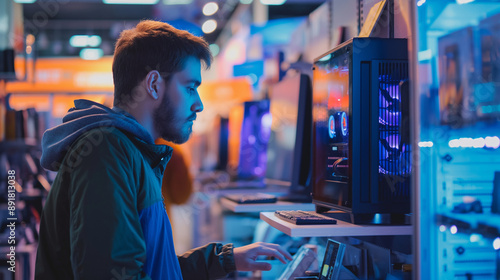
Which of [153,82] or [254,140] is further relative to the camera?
[254,140]

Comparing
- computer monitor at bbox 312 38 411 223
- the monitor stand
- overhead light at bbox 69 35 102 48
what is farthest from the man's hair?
overhead light at bbox 69 35 102 48

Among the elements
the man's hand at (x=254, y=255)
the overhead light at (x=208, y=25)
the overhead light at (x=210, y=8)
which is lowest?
the man's hand at (x=254, y=255)

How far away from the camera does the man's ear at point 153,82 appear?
60.0 inches

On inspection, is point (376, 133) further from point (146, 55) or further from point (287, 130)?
point (287, 130)

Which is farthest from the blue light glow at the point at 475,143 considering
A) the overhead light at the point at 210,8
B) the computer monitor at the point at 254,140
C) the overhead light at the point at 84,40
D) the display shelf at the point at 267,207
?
the overhead light at the point at 84,40

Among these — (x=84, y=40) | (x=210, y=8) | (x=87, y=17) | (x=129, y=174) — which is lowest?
(x=129, y=174)

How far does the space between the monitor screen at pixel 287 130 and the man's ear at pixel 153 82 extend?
4.25ft

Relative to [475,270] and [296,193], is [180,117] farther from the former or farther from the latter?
[296,193]

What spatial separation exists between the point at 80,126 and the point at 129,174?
0.71ft

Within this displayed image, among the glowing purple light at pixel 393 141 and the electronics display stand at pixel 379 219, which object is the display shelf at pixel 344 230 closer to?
the electronics display stand at pixel 379 219

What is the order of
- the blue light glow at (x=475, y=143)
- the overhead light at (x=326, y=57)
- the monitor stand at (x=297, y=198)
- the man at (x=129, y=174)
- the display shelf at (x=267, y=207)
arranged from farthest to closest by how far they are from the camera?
A: the monitor stand at (x=297, y=198)
the display shelf at (x=267, y=207)
the overhead light at (x=326, y=57)
the blue light glow at (x=475, y=143)
the man at (x=129, y=174)

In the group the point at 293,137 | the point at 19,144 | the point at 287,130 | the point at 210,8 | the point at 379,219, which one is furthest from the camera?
the point at 210,8

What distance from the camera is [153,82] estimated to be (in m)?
1.53

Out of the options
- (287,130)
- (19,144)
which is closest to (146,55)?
(287,130)
